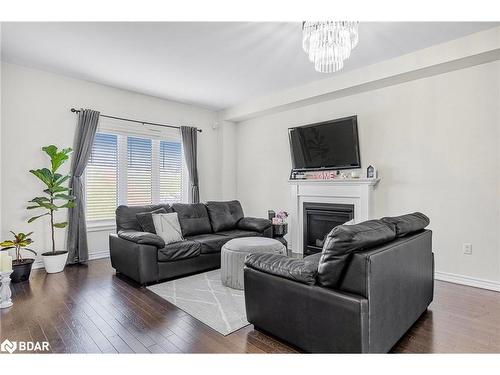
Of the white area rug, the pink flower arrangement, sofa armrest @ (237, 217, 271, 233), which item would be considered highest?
the pink flower arrangement

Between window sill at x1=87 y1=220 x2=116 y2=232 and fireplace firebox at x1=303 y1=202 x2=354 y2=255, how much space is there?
321 centimetres

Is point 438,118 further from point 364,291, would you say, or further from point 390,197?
point 364,291

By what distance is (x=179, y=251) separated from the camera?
360 centimetres

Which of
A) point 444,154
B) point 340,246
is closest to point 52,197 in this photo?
point 340,246

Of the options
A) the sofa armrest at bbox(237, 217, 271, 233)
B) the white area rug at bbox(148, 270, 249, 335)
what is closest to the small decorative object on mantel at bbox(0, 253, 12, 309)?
the white area rug at bbox(148, 270, 249, 335)

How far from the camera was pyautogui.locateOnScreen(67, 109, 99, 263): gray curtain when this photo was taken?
14.2 feet

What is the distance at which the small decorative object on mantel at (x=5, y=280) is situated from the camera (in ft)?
8.83

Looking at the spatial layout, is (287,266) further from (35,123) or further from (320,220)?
(35,123)

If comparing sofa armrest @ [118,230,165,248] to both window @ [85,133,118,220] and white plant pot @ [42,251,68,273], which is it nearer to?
white plant pot @ [42,251,68,273]

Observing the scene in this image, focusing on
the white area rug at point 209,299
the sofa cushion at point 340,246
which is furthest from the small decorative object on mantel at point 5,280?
the sofa cushion at point 340,246

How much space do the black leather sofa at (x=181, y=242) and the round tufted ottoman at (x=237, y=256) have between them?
0.59m

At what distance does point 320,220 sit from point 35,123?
4.43m
